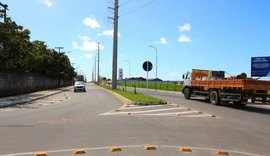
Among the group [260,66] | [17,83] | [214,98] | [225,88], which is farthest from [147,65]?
[17,83]

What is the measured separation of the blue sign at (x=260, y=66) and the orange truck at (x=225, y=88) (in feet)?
26.4

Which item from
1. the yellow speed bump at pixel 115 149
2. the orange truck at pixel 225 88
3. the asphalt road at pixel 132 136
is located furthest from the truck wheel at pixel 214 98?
the yellow speed bump at pixel 115 149

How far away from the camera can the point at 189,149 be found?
965cm

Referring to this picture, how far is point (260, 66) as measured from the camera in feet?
130

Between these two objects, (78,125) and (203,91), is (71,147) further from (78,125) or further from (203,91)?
(203,91)

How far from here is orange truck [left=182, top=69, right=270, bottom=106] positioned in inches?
958

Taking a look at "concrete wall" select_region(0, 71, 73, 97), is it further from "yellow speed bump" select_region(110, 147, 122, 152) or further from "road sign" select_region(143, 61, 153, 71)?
"yellow speed bump" select_region(110, 147, 122, 152)

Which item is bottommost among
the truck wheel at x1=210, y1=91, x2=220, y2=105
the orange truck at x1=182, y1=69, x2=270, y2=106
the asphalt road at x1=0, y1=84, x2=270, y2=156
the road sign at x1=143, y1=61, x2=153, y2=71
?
the asphalt road at x1=0, y1=84, x2=270, y2=156

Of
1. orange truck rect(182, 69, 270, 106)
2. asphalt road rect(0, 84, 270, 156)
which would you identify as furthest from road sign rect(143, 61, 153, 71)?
asphalt road rect(0, 84, 270, 156)

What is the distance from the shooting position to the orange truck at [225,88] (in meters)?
24.3

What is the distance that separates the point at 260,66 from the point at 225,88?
14.6 metres

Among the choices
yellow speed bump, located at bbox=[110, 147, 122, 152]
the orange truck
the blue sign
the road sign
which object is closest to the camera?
yellow speed bump, located at bbox=[110, 147, 122, 152]

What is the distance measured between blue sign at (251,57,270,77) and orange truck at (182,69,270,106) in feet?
26.4

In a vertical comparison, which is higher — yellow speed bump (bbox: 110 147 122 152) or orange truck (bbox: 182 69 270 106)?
orange truck (bbox: 182 69 270 106)
